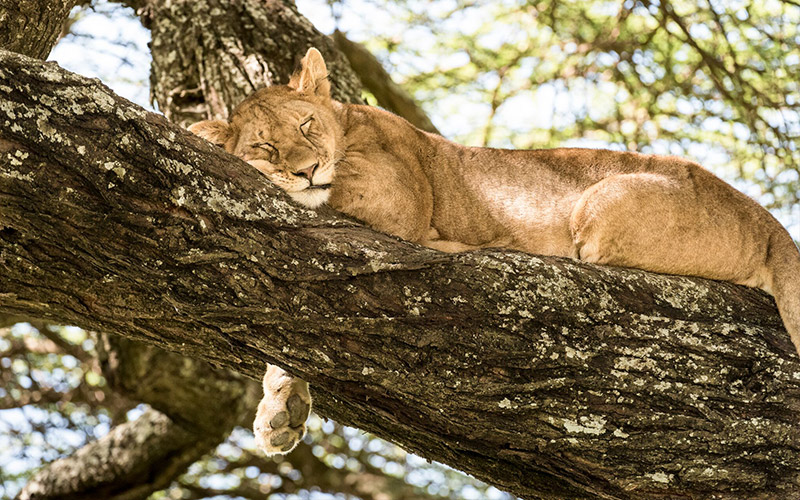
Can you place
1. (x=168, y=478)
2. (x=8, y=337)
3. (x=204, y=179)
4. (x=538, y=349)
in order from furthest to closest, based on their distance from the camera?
(x=8, y=337) < (x=168, y=478) < (x=538, y=349) < (x=204, y=179)

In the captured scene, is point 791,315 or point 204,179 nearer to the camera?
point 204,179

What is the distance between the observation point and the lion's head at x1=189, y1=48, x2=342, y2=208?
4398 mm

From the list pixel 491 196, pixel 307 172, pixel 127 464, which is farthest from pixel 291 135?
pixel 127 464

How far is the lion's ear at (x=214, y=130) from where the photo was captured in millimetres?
4680

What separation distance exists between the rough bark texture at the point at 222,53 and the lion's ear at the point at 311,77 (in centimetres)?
105

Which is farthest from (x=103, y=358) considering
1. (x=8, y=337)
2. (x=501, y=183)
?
(x=501, y=183)

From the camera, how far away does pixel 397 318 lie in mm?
3588

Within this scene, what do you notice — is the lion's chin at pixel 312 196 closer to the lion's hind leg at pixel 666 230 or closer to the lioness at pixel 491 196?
the lioness at pixel 491 196

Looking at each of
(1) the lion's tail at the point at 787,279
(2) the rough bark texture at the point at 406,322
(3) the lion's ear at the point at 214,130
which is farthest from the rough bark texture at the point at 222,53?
(1) the lion's tail at the point at 787,279

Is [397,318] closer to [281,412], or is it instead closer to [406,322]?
[406,322]

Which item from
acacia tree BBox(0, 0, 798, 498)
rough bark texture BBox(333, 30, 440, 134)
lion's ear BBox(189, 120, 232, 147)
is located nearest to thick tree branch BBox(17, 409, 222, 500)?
lion's ear BBox(189, 120, 232, 147)

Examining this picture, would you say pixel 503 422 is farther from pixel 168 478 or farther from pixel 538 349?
pixel 168 478

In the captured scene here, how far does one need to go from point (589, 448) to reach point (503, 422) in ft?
1.27

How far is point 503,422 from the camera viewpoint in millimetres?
3682
